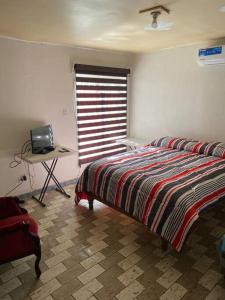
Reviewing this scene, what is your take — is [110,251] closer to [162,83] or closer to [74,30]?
[74,30]

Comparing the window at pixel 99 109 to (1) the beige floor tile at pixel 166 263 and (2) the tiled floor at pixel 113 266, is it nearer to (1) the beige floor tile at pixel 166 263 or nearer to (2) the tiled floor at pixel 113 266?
(2) the tiled floor at pixel 113 266

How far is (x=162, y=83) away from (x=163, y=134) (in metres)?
0.92

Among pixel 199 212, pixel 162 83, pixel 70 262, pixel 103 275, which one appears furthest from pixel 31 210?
pixel 162 83

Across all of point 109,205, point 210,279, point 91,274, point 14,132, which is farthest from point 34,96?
point 210,279

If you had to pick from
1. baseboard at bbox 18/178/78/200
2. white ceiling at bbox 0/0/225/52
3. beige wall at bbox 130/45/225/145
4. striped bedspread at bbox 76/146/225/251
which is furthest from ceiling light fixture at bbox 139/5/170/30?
baseboard at bbox 18/178/78/200

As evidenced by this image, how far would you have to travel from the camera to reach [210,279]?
2.01 meters

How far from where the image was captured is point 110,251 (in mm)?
2383

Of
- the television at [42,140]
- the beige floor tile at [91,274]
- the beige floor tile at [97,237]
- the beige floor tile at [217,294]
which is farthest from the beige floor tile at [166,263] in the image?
the television at [42,140]

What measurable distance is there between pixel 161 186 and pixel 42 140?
191 centimetres

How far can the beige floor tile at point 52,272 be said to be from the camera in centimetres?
205

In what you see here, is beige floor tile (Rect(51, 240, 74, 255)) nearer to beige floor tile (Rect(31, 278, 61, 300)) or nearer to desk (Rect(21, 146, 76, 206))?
beige floor tile (Rect(31, 278, 61, 300))

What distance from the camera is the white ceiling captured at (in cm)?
192

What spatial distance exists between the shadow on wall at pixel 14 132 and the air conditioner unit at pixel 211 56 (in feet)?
8.73

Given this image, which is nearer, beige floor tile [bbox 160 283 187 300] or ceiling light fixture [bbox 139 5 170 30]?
beige floor tile [bbox 160 283 187 300]
